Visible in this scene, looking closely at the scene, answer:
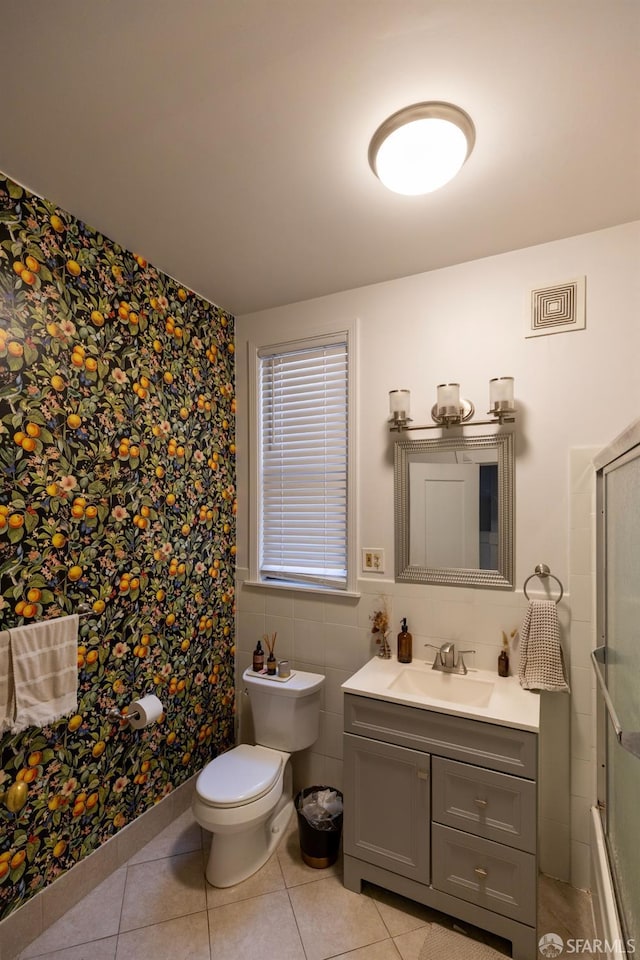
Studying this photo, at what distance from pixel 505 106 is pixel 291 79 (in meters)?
0.60

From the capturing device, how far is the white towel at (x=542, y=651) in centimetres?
181

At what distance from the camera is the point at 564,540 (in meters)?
1.92

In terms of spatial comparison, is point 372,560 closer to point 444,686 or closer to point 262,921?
point 444,686

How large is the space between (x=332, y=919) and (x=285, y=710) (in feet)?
2.50

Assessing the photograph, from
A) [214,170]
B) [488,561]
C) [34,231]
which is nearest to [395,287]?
[214,170]

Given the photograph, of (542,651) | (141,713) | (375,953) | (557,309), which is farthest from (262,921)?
(557,309)

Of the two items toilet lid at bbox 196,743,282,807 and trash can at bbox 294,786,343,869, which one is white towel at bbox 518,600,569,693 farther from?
toilet lid at bbox 196,743,282,807

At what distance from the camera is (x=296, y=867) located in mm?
1963

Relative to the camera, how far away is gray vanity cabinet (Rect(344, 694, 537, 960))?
1.55 metres

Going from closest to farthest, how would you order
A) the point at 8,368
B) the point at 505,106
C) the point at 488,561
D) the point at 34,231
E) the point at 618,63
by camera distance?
1. the point at 618,63
2. the point at 505,106
3. the point at 8,368
4. the point at 34,231
5. the point at 488,561

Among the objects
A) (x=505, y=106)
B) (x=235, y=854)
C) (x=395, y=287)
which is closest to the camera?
(x=505, y=106)

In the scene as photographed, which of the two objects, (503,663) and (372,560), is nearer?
(503,663)

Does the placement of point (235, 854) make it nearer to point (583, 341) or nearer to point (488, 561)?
point (488, 561)

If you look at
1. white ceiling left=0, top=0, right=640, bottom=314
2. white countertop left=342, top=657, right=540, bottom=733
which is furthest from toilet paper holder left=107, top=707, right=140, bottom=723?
white ceiling left=0, top=0, right=640, bottom=314
